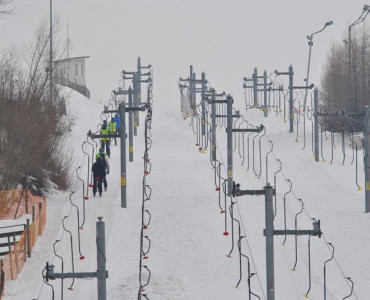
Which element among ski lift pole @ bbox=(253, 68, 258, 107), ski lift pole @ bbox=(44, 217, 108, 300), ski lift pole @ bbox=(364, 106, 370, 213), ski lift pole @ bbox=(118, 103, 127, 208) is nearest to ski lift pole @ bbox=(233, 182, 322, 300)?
ski lift pole @ bbox=(44, 217, 108, 300)

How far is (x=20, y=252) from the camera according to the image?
18.6m

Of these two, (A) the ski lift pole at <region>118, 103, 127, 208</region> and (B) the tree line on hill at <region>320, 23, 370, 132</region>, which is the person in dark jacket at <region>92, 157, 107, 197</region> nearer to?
(A) the ski lift pole at <region>118, 103, 127, 208</region>

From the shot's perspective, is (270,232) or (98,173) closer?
(270,232)

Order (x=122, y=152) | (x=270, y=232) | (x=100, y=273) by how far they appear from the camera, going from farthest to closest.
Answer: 1. (x=122, y=152)
2. (x=270, y=232)
3. (x=100, y=273)

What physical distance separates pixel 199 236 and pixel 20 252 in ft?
14.2

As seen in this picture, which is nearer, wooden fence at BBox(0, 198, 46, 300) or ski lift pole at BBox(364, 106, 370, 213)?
wooden fence at BBox(0, 198, 46, 300)

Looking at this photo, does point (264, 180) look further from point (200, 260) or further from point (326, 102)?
point (326, 102)

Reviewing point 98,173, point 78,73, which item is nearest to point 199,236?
point 98,173

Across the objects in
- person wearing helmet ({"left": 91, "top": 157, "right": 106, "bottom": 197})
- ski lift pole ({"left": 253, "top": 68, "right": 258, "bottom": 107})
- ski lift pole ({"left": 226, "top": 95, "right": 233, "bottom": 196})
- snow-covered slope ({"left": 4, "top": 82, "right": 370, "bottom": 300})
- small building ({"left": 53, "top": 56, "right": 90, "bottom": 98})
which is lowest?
snow-covered slope ({"left": 4, "top": 82, "right": 370, "bottom": 300})

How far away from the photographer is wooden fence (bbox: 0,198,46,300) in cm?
1708

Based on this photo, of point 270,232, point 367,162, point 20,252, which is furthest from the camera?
point 367,162

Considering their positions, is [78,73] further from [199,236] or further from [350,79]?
[199,236]

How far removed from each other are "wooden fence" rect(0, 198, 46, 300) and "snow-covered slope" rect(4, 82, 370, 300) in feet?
0.62

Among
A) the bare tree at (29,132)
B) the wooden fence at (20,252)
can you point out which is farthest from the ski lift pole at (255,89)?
the wooden fence at (20,252)
